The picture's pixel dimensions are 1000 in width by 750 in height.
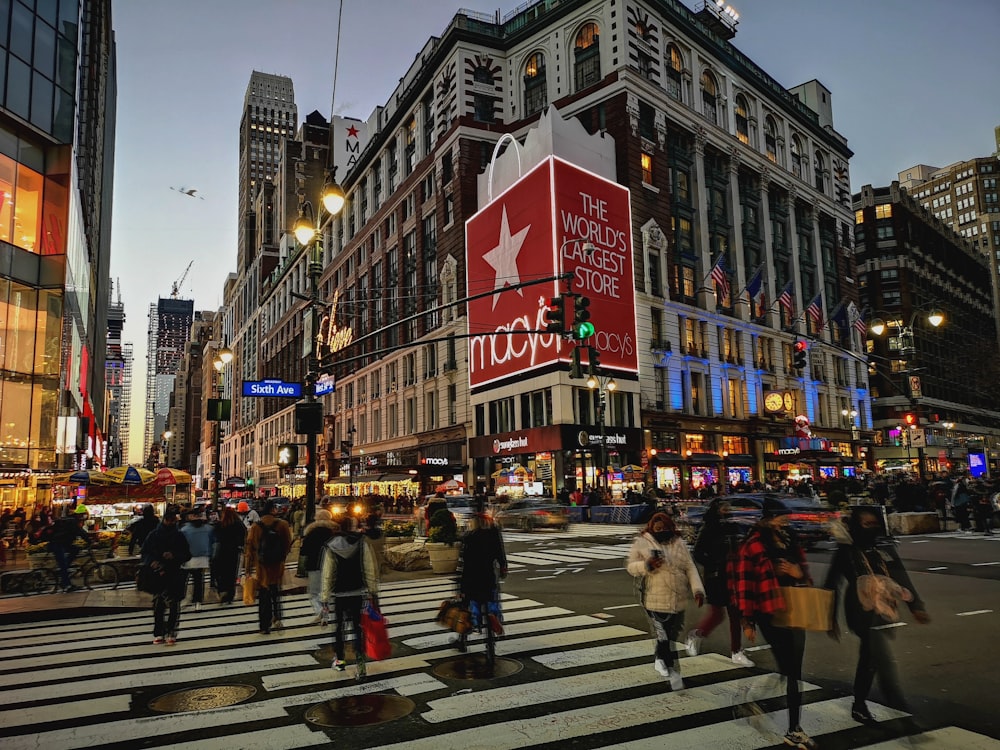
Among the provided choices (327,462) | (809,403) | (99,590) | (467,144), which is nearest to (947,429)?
(809,403)

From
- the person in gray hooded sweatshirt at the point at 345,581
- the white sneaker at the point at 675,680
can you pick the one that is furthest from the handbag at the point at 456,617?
the white sneaker at the point at 675,680

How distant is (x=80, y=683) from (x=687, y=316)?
5046 cm

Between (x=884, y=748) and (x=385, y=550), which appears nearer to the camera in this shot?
(x=884, y=748)

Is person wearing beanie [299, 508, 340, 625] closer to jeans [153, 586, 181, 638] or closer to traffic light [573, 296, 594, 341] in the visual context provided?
jeans [153, 586, 181, 638]

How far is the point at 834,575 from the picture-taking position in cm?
648

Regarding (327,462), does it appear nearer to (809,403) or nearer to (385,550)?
(385,550)

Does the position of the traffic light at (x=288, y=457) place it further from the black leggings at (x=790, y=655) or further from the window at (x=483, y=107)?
the window at (x=483, y=107)

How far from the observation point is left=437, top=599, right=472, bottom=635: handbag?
9.04 m

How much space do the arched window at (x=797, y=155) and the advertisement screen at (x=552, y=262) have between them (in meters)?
31.4

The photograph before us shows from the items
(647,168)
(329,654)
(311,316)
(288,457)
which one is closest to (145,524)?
(288,457)

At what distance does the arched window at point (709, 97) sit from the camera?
60.4 metres

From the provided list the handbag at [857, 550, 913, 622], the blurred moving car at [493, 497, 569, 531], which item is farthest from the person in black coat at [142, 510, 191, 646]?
the blurred moving car at [493, 497, 569, 531]

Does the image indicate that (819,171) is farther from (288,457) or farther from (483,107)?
(288,457)

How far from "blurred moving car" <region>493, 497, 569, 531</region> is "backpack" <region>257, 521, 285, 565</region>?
776 inches
